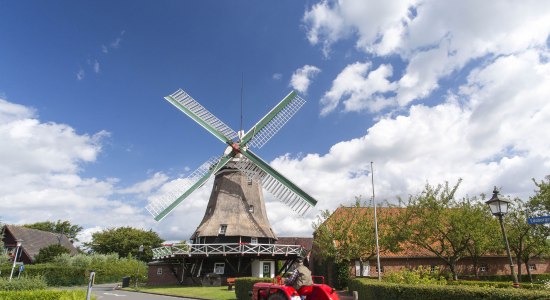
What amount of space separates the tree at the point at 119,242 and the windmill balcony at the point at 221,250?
31360mm

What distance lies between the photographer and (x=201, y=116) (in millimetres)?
29219

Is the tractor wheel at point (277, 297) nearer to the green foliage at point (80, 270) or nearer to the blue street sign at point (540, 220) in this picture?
the blue street sign at point (540, 220)

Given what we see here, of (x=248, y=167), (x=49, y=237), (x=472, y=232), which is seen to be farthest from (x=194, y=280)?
(x=49, y=237)

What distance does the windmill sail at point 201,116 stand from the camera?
28.9 m

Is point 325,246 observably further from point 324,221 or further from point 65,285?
point 65,285

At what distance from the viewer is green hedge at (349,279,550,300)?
7562 mm

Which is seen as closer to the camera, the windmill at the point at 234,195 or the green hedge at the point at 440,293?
the green hedge at the point at 440,293

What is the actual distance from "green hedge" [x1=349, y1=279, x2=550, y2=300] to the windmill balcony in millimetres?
13683

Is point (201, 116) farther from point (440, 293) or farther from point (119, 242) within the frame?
point (119, 242)

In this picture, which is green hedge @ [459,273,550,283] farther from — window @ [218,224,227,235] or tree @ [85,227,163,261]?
tree @ [85,227,163,261]

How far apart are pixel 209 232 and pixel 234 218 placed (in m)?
2.22

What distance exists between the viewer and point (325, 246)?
2505 centimetres

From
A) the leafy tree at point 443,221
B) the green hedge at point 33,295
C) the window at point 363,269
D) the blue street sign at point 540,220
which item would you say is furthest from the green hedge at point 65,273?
the blue street sign at point 540,220

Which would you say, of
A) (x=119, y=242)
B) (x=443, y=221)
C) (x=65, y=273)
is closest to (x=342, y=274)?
(x=443, y=221)
